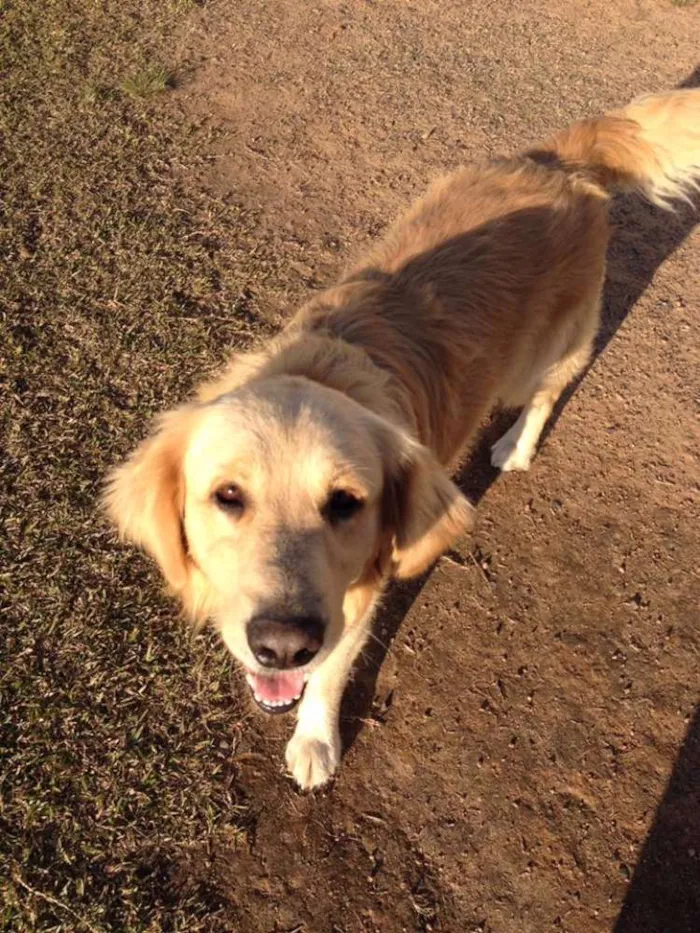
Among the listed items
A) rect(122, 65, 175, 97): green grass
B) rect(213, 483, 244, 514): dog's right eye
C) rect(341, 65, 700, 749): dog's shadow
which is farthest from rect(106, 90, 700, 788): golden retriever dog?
rect(122, 65, 175, 97): green grass

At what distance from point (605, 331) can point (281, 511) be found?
11.3 ft

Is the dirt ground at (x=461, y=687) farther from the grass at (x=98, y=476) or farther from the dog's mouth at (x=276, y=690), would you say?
the dog's mouth at (x=276, y=690)

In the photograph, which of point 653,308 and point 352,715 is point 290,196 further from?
point 352,715

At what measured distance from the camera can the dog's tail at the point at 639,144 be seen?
3.62m

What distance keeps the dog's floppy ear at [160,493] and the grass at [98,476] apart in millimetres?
1010

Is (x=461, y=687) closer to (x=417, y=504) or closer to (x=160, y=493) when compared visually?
(x=417, y=504)

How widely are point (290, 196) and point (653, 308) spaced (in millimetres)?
2760

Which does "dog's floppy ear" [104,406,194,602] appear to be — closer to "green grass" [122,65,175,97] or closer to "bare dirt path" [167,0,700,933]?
"bare dirt path" [167,0,700,933]

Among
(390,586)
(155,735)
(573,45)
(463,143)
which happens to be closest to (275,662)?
(155,735)

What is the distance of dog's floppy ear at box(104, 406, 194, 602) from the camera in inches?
98.0

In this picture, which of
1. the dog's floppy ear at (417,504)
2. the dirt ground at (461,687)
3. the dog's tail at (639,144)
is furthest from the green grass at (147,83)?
the dog's floppy ear at (417,504)

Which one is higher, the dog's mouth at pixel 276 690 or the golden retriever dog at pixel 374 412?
the golden retriever dog at pixel 374 412

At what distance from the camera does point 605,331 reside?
4.84 meters

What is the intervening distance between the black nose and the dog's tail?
2.78m
